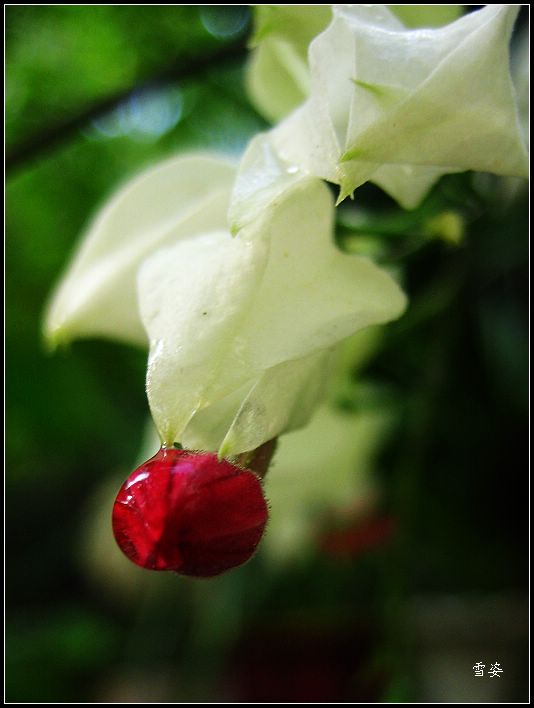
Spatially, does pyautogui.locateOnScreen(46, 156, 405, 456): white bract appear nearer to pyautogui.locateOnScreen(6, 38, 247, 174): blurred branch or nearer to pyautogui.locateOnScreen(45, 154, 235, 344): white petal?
pyautogui.locateOnScreen(45, 154, 235, 344): white petal

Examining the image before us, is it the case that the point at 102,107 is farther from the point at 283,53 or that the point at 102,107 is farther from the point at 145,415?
the point at 145,415

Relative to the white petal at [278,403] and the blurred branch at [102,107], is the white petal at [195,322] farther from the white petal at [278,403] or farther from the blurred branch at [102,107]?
the blurred branch at [102,107]

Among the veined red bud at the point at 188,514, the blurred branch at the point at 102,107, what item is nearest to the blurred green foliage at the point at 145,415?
the blurred branch at the point at 102,107

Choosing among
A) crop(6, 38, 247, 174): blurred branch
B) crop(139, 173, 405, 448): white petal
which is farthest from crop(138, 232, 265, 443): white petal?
crop(6, 38, 247, 174): blurred branch

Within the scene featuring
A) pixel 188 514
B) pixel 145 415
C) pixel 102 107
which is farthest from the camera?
pixel 145 415

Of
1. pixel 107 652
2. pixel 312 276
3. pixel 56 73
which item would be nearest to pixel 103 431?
pixel 107 652

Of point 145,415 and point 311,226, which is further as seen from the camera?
point 145,415

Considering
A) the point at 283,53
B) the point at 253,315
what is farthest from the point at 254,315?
the point at 283,53
